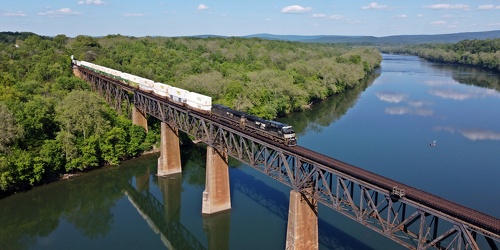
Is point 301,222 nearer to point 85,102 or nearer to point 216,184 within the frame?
point 216,184

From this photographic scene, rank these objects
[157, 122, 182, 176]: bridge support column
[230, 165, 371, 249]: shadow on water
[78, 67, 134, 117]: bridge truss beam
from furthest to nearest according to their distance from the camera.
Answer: [78, 67, 134, 117]: bridge truss beam → [157, 122, 182, 176]: bridge support column → [230, 165, 371, 249]: shadow on water

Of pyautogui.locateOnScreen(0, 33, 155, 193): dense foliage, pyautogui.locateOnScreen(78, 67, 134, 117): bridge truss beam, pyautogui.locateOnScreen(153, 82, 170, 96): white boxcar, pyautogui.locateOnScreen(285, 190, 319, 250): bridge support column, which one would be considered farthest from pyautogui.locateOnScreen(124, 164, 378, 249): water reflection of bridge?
pyautogui.locateOnScreen(78, 67, 134, 117): bridge truss beam

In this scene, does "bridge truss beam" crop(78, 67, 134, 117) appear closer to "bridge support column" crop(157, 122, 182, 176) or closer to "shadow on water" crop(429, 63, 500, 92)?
"bridge support column" crop(157, 122, 182, 176)

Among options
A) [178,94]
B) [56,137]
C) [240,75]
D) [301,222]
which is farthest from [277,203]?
[240,75]

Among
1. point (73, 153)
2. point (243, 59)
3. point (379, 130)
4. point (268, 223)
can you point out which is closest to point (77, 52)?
point (243, 59)

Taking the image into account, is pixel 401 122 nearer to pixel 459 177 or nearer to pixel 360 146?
pixel 360 146

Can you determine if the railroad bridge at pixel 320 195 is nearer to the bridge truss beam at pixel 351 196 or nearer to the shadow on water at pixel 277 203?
the bridge truss beam at pixel 351 196
